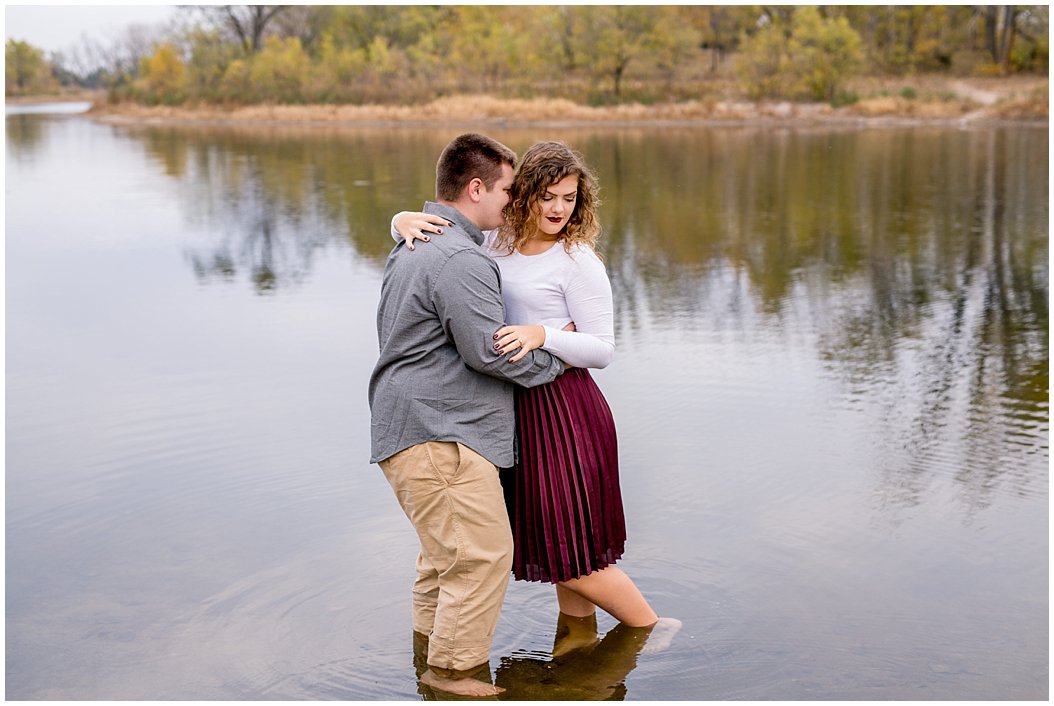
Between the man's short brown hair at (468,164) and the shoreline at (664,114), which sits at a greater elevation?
the man's short brown hair at (468,164)

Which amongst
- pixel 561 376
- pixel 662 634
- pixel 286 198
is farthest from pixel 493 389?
pixel 286 198

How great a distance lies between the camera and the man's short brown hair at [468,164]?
3.50 metres

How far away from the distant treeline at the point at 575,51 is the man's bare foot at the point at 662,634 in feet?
155

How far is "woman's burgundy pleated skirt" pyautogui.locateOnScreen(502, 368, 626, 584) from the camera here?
3.69 meters

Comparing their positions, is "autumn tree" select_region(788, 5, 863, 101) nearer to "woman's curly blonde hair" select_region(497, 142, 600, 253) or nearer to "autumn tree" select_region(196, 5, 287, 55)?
"autumn tree" select_region(196, 5, 287, 55)

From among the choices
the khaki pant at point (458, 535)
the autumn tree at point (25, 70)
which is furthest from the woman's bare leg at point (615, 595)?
the autumn tree at point (25, 70)

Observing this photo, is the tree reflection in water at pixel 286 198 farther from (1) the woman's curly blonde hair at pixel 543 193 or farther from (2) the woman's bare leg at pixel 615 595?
(1) the woman's curly blonde hair at pixel 543 193

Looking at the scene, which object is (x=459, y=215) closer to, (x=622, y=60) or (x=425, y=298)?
(x=425, y=298)

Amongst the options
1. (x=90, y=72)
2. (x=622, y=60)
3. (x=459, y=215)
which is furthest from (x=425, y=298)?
(x=90, y=72)

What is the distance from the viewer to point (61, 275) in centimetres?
1202

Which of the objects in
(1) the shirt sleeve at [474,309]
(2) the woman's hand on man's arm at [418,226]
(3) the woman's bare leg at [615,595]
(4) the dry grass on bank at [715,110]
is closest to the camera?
(1) the shirt sleeve at [474,309]

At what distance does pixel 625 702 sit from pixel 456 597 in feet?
1.95

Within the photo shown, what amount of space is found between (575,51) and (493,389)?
5524cm

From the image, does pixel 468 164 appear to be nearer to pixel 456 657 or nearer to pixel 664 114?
pixel 456 657
